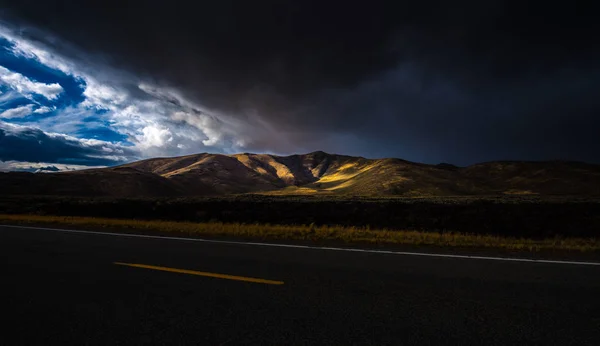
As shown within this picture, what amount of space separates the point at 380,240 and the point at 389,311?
7.00 m

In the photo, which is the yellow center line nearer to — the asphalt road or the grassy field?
the asphalt road

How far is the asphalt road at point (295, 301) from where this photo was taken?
3.49 m

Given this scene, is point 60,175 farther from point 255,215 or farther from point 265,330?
point 265,330

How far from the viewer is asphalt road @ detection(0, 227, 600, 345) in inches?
137

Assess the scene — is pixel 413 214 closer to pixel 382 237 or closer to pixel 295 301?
pixel 382 237

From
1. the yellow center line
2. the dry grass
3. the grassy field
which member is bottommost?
the dry grass

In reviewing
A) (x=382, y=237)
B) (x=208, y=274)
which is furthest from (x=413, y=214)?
(x=208, y=274)

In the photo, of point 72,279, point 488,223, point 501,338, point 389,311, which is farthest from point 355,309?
point 488,223

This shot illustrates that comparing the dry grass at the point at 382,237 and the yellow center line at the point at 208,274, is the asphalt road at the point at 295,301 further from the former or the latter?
the dry grass at the point at 382,237

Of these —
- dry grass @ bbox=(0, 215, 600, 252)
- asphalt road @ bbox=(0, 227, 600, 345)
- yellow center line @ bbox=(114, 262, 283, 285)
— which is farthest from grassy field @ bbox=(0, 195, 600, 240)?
yellow center line @ bbox=(114, 262, 283, 285)

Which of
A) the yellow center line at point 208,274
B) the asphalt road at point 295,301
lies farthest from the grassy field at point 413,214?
the yellow center line at point 208,274

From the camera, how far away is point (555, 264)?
696 centimetres

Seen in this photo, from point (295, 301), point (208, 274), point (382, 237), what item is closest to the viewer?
point (295, 301)

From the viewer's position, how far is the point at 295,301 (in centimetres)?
446
